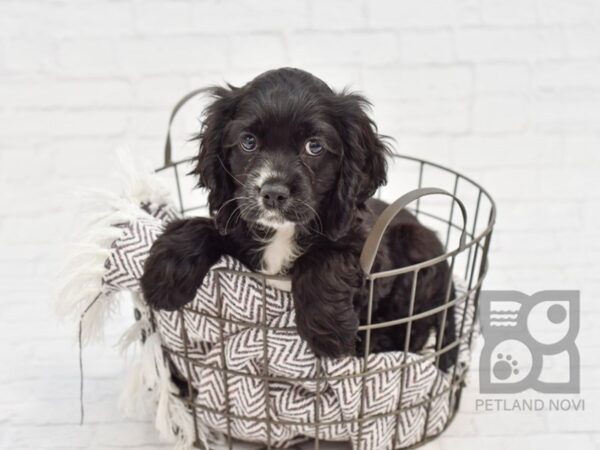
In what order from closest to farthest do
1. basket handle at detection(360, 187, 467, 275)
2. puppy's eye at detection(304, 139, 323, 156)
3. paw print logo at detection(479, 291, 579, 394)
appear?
basket handle at detection(360, 187, 467, 275)
puppy's eye at detection(304, 139, 323, 156)
paw print logo at detection(479, 291, 579, 394)

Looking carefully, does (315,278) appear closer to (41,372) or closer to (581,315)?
(41,372)

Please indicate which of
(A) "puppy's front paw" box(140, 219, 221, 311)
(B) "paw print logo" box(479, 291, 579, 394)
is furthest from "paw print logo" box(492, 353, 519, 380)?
(A) "puppy's front paw" box(140, 219, 221, 311)

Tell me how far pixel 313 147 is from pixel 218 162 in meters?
0.25

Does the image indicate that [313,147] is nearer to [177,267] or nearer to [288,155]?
[288,155]

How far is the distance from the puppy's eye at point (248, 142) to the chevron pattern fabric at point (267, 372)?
0.29m

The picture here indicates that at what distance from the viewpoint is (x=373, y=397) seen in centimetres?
224

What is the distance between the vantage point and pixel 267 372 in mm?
2191

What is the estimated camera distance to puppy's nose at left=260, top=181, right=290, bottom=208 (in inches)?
78.1

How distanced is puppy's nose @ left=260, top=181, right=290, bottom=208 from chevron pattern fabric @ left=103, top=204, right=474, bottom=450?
0.21 metres

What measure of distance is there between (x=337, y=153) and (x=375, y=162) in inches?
4.7

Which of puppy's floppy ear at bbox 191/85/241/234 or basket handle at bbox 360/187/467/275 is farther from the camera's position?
puppy's floppy ear at bbox 191/85/241/234

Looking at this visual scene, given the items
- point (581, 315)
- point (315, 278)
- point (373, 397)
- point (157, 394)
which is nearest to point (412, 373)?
point (373, 397)

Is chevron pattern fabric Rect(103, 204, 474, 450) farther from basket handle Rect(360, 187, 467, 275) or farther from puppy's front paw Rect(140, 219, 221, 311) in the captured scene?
basket handle Rect(360, 187, 467, 275)

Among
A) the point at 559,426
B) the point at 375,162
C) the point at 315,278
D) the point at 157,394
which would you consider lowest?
the point at 559,426
